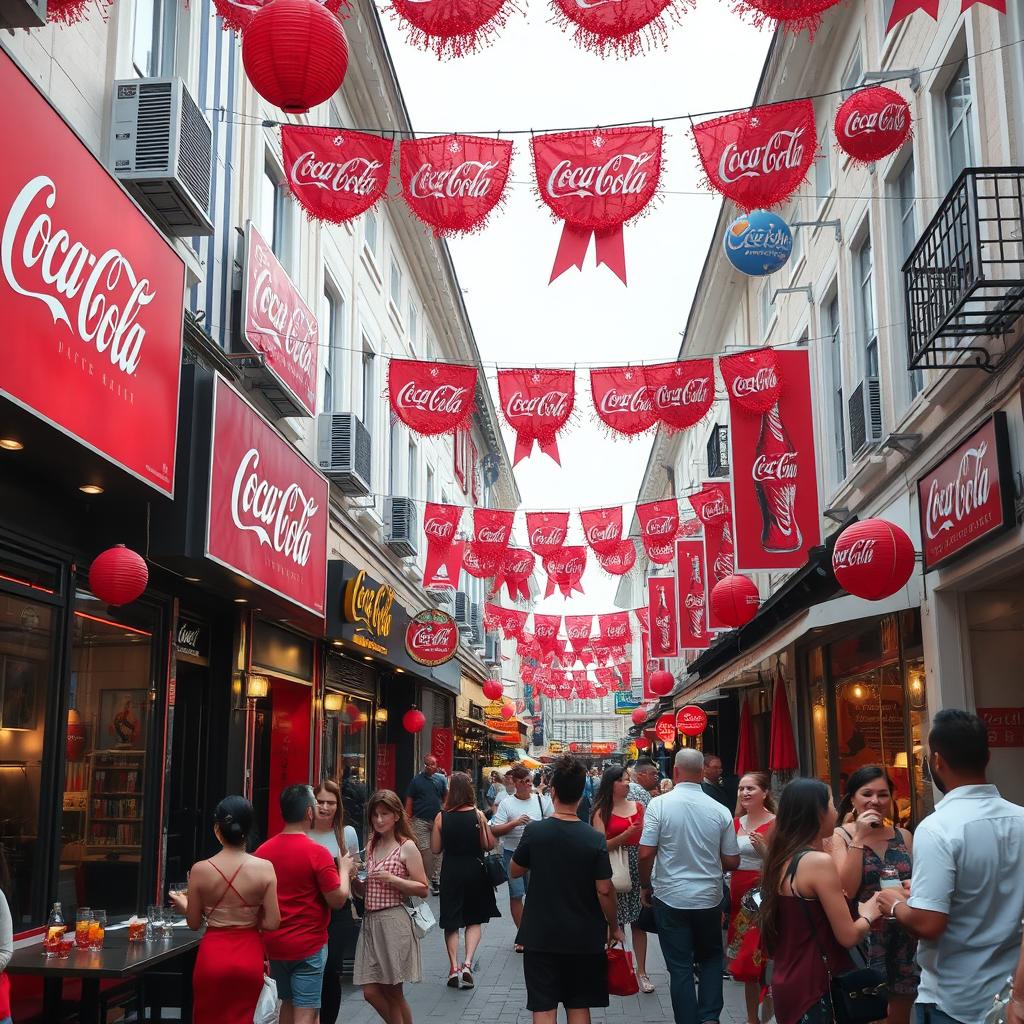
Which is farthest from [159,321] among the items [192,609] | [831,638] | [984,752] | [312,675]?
[831,638]

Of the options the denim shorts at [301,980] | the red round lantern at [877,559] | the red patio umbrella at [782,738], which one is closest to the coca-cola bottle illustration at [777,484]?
the red patio umbrella at [782,738]

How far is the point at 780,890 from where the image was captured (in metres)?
5.30

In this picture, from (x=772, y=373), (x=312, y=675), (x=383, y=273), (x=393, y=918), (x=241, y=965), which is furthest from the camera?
(x=383, y=273)

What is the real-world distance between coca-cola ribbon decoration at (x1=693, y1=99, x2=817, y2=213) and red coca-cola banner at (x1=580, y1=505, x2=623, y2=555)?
40.9ft

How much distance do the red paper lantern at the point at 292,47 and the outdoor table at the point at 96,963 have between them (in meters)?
4.99

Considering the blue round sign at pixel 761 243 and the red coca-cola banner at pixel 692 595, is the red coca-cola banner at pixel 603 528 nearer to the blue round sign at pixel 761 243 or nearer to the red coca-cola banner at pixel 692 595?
the red coca-cola banner at pixel 692 595

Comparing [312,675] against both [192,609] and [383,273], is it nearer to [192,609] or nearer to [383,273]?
[192,609]

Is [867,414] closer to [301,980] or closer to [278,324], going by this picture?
[278,324]

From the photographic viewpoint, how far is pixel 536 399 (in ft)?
47.3

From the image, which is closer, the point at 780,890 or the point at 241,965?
the point at 780,890

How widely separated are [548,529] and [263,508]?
41.8 ft

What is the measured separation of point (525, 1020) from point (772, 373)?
865 cm

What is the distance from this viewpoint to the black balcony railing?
8.41 m

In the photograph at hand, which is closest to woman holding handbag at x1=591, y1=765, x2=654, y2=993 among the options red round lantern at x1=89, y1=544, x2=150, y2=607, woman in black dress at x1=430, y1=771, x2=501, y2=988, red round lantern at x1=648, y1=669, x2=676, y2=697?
woman in black dress at x1=430, y1=771, x2=501, y2=988
